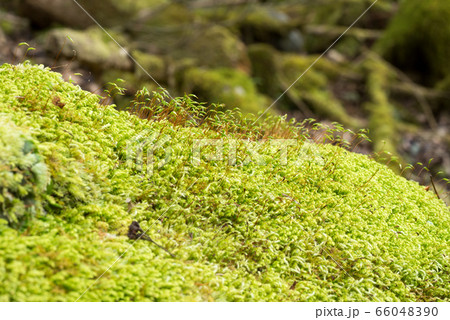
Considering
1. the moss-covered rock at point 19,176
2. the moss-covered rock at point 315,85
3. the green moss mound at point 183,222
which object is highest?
the moss-covered rock at point 19,176

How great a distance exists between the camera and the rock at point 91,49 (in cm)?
630

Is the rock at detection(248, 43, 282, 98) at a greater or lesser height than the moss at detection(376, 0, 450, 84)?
lesser

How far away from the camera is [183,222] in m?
2.03

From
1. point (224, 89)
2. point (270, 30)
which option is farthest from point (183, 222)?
point (270, 30)

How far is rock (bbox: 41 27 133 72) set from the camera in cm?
630

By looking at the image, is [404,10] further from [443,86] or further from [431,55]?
[443,86]

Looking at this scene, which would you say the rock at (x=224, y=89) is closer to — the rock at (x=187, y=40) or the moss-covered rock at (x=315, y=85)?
the rock at (x=187, y=40)

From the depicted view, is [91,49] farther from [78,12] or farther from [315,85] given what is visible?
[315,85]

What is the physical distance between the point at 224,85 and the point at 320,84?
3091 millimetres
